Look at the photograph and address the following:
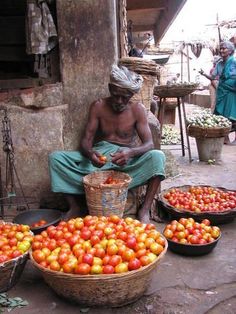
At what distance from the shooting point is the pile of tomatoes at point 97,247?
8.58 ft

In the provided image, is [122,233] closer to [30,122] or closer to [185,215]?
[185,215]

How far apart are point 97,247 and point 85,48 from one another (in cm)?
251

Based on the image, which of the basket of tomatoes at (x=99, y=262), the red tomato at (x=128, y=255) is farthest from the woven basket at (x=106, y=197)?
the red tomato at (x=128, y=255)

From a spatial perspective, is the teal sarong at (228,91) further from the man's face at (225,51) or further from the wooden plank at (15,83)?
the wooden plank at (15,83)

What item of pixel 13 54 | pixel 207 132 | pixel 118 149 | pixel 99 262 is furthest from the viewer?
pixel 207 132

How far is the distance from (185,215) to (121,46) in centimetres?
315

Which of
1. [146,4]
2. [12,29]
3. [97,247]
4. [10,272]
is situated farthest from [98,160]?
[146,4]

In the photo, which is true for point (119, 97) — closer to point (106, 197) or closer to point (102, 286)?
point (106, 197)

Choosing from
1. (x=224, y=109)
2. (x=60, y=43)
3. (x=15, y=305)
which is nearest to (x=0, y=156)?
(x=60, y=43)

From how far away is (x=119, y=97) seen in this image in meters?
4.10

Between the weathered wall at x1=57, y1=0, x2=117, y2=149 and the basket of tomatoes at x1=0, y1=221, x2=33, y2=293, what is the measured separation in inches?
72.7

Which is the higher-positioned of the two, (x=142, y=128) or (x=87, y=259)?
(x=142, y=128)

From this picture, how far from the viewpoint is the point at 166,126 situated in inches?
454

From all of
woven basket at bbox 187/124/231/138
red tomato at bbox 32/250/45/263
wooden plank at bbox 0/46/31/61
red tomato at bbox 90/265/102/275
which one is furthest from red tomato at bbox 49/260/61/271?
woven basket at bbox 187/124/231/138
